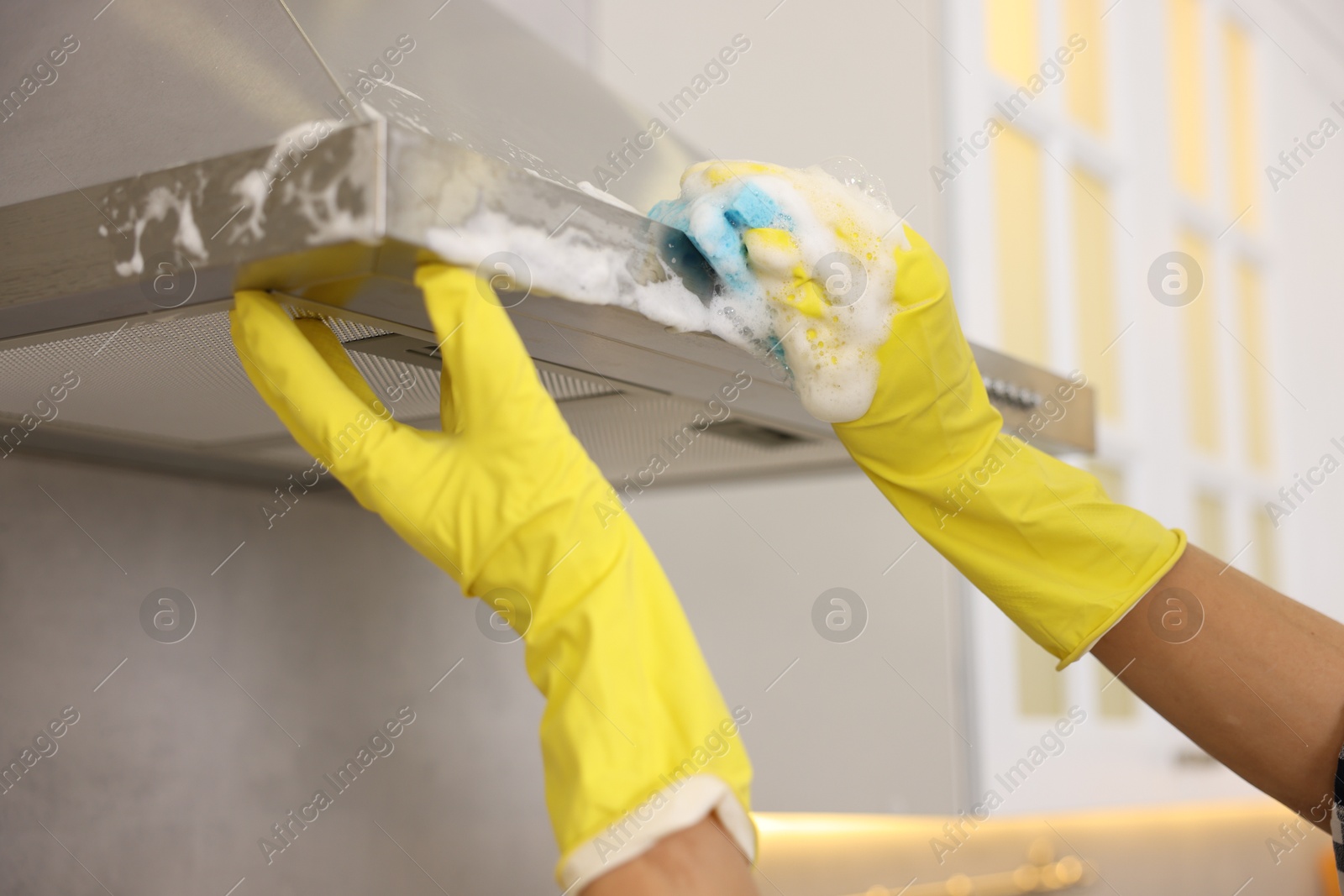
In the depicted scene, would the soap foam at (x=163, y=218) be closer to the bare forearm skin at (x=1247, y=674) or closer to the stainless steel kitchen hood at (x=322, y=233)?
the stainless steel kitchen hood at (x=322, y=233)

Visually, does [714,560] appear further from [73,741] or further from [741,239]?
[741,239]

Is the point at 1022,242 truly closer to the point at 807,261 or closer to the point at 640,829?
the point at 807,261

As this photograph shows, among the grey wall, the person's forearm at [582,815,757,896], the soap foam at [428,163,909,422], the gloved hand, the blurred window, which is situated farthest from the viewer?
the blurred window

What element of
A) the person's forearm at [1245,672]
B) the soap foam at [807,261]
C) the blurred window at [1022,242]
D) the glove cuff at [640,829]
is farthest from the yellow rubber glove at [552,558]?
the blurred window at [1022,242]

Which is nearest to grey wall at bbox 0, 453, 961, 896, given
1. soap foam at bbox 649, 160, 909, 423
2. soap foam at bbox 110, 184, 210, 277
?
soap foam at bbox 110, 184, 210, 277

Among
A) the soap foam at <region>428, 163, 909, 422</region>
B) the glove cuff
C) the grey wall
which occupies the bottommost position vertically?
the grey wall

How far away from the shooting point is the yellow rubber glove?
1.22 ft

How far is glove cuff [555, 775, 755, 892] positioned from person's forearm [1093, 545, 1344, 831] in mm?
374

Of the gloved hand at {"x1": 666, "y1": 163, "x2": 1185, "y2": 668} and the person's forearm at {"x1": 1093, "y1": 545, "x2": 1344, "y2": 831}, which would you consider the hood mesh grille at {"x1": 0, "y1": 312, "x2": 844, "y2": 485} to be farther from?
the person's forearm at {"x1": 1093, "y1": 545, "x2": 1344, "y2": 831}

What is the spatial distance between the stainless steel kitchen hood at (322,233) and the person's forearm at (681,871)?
0.70 ft

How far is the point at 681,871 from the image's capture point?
14.5 inches

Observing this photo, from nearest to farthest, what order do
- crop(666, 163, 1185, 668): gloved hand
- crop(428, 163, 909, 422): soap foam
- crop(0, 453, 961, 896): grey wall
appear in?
crop(428, 163, 909, 422): soap foam
crop(666, 163, 1185, 668): gloved hand
crop(0, 453, 961, 896): grey wall

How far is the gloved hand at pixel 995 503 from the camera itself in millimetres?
575

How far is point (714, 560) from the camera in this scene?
4.26 feet
